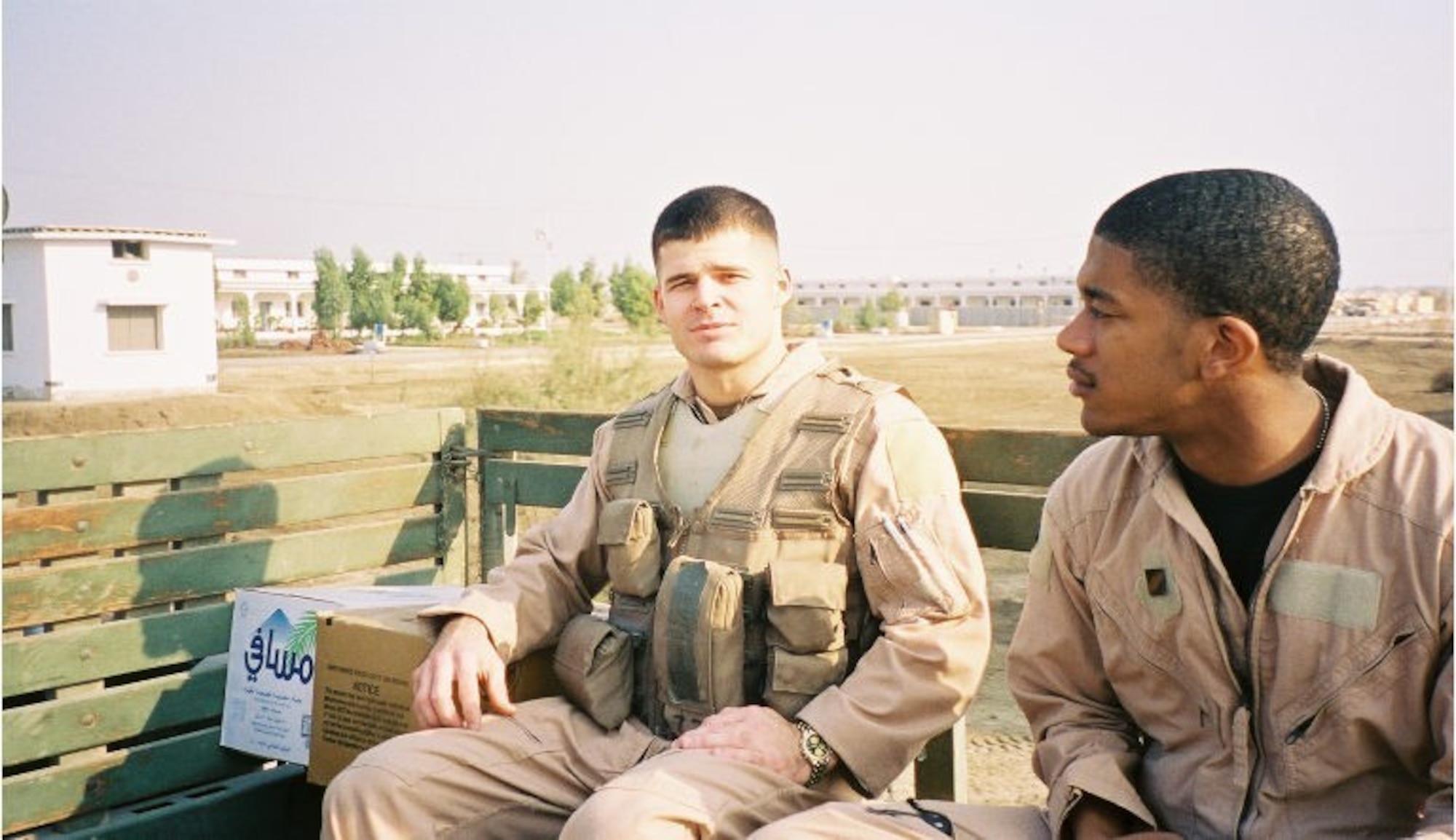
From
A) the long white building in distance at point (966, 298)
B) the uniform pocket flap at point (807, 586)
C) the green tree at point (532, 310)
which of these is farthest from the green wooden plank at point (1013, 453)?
the long white building in distance at point (966, 298)

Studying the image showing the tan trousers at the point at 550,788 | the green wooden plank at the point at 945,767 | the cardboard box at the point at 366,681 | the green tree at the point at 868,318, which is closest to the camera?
the tan trousers at the point at 550,788

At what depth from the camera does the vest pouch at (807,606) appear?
2.96 metres

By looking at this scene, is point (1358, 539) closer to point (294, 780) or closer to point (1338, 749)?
point (1338, 749)

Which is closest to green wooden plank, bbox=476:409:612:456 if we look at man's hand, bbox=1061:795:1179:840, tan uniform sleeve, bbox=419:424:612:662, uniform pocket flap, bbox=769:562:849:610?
tan uniform sleeve, bbox=419:424:612:662

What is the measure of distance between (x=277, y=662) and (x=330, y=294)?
79.6 m

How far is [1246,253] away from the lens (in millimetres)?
2168

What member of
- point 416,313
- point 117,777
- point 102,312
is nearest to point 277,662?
point 117,777

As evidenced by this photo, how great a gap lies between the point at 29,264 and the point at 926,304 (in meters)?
129

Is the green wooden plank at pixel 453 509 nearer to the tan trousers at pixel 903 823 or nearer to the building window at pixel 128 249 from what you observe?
the tan trousers at pixel 903 823

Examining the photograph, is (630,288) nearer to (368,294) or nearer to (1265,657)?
(368,294)

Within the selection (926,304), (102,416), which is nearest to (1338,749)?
(102,416)

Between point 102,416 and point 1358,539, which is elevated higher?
point 1358,539

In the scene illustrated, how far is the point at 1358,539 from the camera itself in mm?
2129

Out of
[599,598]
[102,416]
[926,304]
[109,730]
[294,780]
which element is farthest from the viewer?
[926,304]
